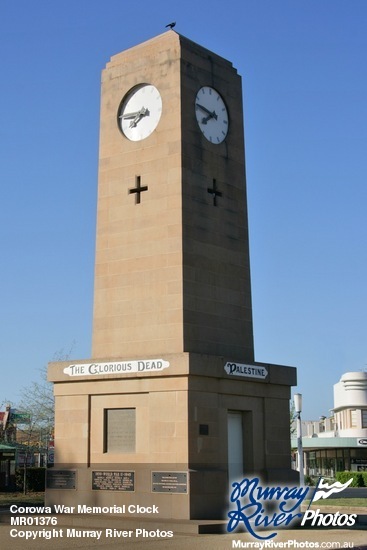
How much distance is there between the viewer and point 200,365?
25.7m

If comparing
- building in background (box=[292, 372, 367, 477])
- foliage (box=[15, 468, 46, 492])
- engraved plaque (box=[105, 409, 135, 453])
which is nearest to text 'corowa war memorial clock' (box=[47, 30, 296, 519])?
engraved plaque (box=[105, 409, 135, 453])

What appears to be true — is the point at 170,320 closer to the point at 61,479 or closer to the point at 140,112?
the point at 61,479

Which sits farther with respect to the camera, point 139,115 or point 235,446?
point 139,115

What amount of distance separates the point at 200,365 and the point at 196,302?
238cm

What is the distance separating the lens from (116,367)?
26.8m

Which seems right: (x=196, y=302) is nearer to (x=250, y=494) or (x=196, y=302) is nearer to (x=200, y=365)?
(x=200, y=365)

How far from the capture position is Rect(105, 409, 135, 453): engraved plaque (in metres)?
26.6

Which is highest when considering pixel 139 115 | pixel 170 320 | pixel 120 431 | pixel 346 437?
pixel 139 115

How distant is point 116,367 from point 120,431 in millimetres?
2031

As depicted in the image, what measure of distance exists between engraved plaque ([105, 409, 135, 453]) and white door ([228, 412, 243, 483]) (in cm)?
319

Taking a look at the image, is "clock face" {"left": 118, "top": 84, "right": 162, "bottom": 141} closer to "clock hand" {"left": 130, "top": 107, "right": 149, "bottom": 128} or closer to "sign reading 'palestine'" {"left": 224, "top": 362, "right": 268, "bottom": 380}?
"clock hand" {"left": 130, "top": 107, "right": 149, "bottom": 128}

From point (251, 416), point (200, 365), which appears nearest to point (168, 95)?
point (200, 365)

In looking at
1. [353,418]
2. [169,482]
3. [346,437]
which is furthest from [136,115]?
[353,418]

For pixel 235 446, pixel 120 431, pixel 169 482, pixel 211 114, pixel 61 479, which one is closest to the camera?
pixel 169 482
